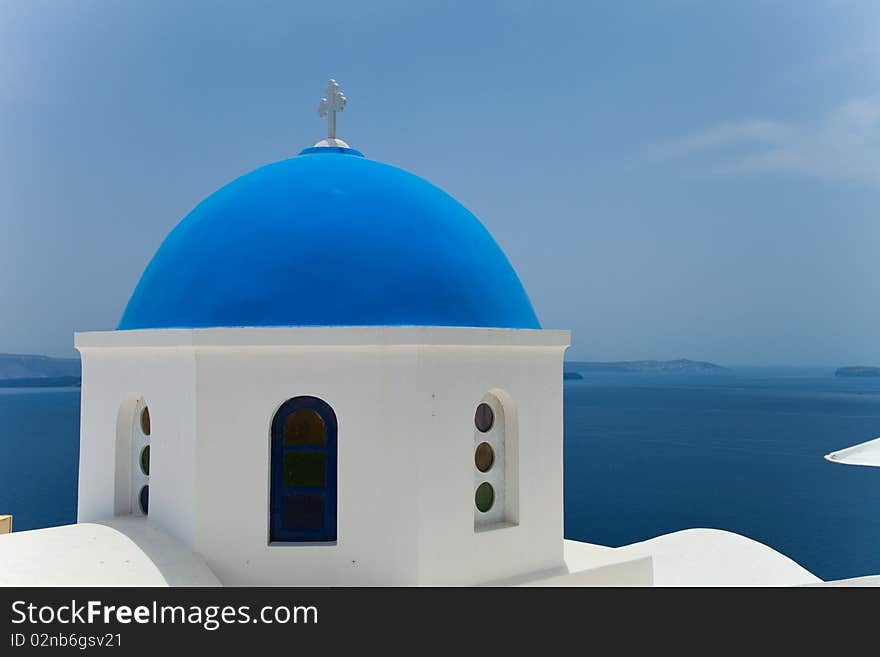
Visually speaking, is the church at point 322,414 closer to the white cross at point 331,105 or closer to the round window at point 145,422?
the round window at point 145,422

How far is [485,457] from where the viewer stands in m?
7.31

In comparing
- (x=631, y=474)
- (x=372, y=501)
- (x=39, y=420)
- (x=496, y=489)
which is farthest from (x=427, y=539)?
(x=39, y=420)

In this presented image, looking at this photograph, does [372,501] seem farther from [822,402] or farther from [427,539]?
[822,402]

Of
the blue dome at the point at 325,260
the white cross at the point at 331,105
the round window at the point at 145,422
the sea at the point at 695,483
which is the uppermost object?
the white cross at the point at 331,105

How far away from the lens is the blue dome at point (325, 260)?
6676mm

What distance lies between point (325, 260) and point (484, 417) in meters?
2.19

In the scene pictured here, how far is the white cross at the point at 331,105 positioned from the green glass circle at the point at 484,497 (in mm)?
4563

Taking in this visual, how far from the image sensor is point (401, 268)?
22.6 ft

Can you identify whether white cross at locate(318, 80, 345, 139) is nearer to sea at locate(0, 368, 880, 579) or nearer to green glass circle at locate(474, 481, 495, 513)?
green glass circle at locate(474, 481, 495, 513)

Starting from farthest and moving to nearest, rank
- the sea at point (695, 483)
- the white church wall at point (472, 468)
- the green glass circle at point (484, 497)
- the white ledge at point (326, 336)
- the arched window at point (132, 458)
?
the sea at point (695, 483), the arched window at point (132, 458), the green glass circle at point (484, 497), the white church wall at point (472, 468), the white ledge at point (326, 336)

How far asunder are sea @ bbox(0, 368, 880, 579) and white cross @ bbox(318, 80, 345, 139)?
2579 cm

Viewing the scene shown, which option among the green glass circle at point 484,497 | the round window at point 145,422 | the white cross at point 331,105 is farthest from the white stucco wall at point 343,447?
the white cross at point 331,105

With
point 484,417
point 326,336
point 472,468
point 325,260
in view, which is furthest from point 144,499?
point 484,417

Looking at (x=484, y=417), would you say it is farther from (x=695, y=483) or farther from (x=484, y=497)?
(x=695, y=483)
